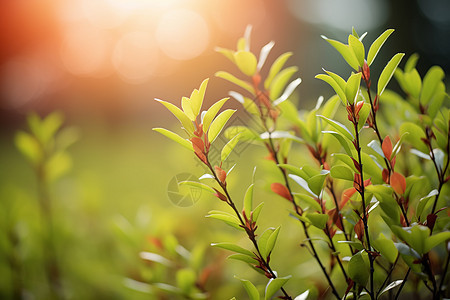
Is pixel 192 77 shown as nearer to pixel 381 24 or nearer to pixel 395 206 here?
pixel 381 24

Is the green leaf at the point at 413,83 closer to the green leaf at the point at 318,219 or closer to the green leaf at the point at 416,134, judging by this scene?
the green leaf at the point at 416,134

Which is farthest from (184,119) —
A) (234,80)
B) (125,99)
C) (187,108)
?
(125,99)

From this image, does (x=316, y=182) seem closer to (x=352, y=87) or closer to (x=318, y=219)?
(x=318, y=219)

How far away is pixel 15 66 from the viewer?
7270mm

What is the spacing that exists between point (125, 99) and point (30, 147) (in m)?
7.19

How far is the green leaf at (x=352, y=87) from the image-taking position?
21.8 inches

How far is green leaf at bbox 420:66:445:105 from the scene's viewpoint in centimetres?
82

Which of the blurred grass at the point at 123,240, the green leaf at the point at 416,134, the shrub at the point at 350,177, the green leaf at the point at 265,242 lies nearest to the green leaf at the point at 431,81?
the shrub at the point at 350,177

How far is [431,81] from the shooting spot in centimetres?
84

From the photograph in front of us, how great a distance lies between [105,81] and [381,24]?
5983 mm

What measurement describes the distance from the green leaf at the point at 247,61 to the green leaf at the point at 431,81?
412mm

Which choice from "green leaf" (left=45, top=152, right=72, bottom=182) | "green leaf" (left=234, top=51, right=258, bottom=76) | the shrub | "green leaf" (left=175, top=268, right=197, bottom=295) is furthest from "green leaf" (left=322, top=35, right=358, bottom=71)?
"green leaf" (left=45, top=152, right=72, bottom=182)

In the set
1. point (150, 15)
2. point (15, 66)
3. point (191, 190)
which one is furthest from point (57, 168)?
point (15, 66)

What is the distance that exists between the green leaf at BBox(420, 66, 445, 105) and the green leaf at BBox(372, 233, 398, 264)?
45cm
